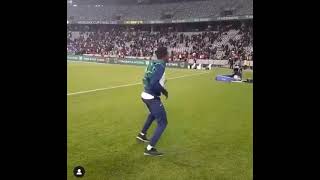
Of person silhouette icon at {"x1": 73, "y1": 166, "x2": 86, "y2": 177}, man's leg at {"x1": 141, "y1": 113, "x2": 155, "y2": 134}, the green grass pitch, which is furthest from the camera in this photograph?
man's leg at {"x1": 141, "y1": 113, "x2": 155, "y2": 134}

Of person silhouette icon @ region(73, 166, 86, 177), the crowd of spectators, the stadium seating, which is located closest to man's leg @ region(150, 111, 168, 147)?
the crowd of spectators

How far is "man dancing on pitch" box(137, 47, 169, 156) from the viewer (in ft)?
18.8

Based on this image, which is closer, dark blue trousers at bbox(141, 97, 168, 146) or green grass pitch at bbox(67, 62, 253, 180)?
green grass pitch at bbox(67, 62, 253, 180)

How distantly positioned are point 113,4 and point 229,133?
11.1 feet

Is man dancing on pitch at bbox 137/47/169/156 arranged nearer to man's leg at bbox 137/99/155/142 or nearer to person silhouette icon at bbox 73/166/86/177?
man's leg at bbox 137/99/155/142

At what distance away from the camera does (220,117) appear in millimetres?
7859

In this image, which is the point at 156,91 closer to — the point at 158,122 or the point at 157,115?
the point at 157,115

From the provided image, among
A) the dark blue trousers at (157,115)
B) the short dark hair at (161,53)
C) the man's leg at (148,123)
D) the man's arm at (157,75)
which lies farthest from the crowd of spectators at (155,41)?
the man's leg at (148,123)

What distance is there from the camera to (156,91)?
19.1ft

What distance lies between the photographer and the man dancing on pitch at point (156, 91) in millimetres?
5719

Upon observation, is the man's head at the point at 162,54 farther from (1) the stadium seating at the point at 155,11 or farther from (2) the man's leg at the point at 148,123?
(1) the stadium seating at the point at 155,11

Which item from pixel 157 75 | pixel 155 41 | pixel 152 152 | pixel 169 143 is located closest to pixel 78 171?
pixel 152 152

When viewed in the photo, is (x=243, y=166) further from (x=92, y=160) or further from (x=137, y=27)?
(x=137, y=27)

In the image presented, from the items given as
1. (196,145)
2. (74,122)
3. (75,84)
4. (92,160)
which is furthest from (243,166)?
(75,84)
